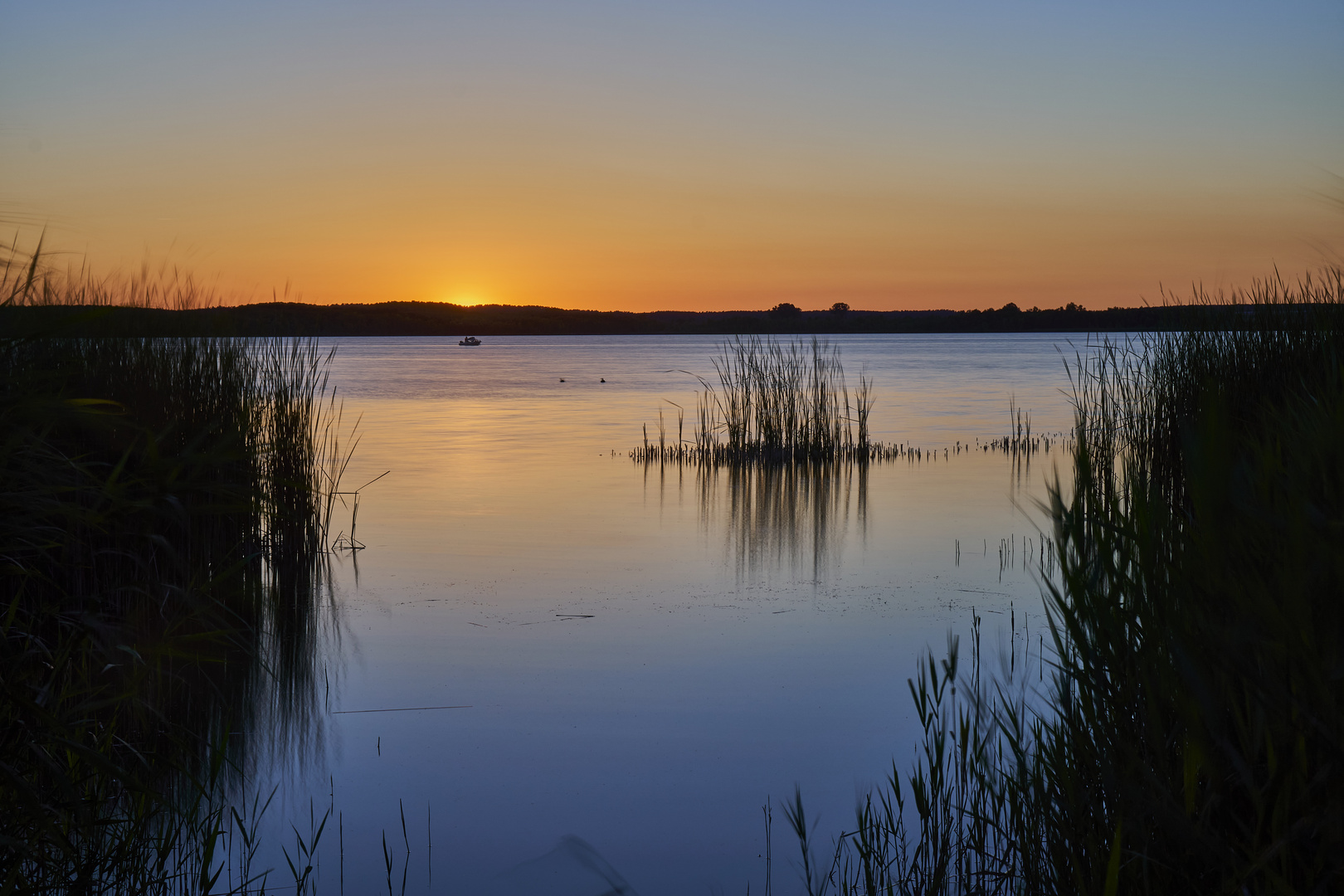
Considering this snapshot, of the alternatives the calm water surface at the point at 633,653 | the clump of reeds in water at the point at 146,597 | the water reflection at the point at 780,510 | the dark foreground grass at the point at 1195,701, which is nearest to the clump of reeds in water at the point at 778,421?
the water reflection at the point at 780,510

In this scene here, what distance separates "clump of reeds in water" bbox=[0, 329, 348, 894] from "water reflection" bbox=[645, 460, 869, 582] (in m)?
3.36

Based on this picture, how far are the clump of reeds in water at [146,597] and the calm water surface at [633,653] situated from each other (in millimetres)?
399

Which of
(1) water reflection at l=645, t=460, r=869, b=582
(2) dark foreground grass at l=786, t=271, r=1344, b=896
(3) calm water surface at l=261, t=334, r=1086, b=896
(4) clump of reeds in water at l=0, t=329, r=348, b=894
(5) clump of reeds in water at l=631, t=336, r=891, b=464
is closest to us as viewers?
(2) dark foreground grass at l=786, t=271, r=1344, b=896

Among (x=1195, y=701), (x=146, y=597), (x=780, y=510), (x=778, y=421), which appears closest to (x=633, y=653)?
(x=146, y=597)

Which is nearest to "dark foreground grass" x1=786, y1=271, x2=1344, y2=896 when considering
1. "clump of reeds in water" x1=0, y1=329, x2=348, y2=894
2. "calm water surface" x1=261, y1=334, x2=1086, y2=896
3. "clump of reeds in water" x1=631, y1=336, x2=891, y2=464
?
"calm water surface" x1=261, y1=334, x2=1086, y2=896

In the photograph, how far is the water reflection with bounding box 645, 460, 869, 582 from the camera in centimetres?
818

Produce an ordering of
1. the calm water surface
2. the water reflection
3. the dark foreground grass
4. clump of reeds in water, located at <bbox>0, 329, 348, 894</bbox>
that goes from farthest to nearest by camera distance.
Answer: the water reflection
the calm water surface
clump of reeds in water, located at <bbox>0, 329, 348, 894</bbox>
the dark foreground grass

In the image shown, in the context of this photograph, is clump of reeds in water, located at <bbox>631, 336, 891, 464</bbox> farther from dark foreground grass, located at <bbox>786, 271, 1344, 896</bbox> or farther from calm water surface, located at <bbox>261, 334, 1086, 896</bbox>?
dark foreground grass, located at <bbox>786, 271, 1344, 896</bbox>

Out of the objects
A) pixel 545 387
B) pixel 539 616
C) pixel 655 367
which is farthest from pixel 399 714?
pixel 655 367

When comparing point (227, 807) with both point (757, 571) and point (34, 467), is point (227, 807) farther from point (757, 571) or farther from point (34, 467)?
point (757, 571)

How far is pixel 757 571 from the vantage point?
7.73 meters

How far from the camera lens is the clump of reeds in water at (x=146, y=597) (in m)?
2.31

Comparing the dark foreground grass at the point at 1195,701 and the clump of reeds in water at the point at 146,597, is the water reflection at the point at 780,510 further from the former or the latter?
the dark foreground grass at the point at 1195,701

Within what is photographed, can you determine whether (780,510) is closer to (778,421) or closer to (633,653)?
(778,421)
